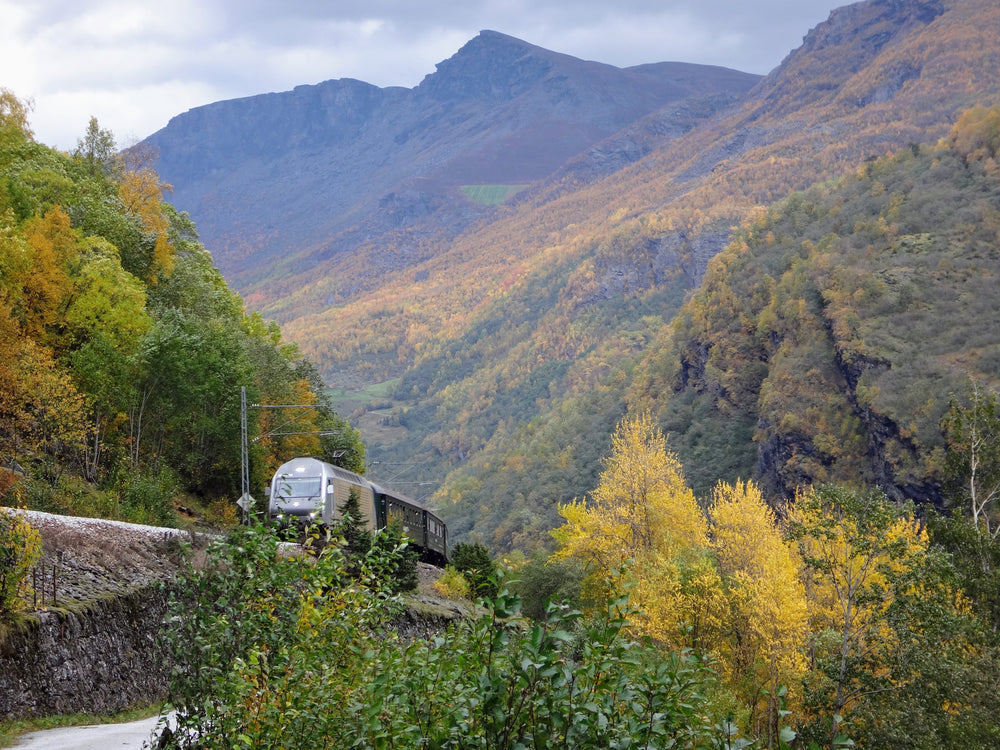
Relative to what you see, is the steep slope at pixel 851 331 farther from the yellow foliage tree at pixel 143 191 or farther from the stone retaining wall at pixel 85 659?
the stone retaining wall at pixel 85 659

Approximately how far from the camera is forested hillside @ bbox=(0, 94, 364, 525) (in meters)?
28.6

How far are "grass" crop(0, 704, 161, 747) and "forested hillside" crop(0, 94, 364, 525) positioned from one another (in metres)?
7.61

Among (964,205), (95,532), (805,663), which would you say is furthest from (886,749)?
(964,205)

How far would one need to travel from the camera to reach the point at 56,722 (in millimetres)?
14641

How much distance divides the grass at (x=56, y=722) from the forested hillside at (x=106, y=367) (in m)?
7.61

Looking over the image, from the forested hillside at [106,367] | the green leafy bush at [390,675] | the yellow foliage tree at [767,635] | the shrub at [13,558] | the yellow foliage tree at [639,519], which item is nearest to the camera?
the green leafy bush at [390,675]

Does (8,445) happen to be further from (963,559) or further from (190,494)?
(963,559)

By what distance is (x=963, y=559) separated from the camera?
3231cm

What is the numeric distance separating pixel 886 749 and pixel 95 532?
19.8 meters

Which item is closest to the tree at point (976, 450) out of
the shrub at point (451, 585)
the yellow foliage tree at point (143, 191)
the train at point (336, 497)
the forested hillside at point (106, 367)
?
the shrub at point (451, 585)

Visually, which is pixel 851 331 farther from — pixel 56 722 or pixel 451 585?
pixel 56 722

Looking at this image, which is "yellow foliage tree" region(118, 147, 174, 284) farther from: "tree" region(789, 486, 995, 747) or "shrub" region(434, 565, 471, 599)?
"tree" region(789, 486, 995, 747)

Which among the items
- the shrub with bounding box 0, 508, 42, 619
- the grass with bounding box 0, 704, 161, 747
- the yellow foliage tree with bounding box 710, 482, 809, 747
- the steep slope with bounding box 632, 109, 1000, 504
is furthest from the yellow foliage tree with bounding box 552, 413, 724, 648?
the steep slope with bounding box 632, 109, 1000, 504

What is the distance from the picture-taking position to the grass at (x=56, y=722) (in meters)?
13.2
